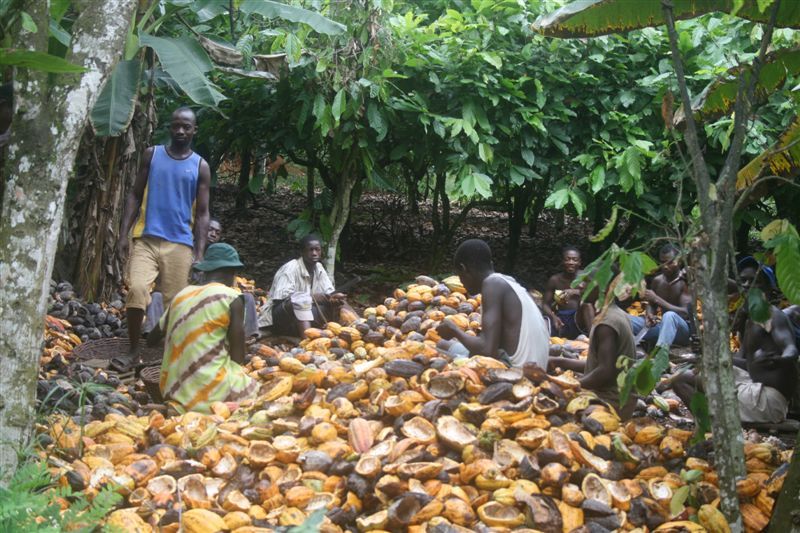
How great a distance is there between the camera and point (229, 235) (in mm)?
9898

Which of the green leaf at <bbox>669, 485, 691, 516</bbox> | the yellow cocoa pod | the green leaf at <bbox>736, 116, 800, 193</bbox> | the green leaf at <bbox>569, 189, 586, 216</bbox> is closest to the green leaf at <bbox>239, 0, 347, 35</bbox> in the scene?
the green leaf at <bbox>736, 116, 800, 193</bbox>

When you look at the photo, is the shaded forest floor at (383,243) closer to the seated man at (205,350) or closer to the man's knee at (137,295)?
the man's knee at (137,295)

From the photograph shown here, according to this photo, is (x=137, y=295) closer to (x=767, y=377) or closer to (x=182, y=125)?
(x=182, y=125)

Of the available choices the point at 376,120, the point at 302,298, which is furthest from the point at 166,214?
the point at 376,120

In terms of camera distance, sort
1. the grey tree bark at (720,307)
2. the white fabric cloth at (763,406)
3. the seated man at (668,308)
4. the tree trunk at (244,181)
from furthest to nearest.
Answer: the tree trunk at (244,181), the seated man at (668,308), the white fabric cloth at (763,406), the grey tree bark at (720,307)

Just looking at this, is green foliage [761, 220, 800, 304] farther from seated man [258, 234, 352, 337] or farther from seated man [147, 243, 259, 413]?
seated man [258, 234, 352, 337]

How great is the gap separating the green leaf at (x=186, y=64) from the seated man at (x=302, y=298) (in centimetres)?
209

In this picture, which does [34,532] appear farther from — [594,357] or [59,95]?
[594,357]

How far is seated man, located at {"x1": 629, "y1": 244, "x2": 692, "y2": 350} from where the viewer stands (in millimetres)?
6285

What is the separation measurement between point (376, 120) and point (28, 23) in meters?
4.00

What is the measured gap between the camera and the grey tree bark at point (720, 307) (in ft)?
Result: 8.89

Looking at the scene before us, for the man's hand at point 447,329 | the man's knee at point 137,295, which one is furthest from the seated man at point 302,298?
the man's hand at point 447,329

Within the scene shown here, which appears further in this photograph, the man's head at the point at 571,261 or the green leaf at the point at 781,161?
the man's head at the point at 571,261

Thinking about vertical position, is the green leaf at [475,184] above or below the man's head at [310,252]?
above
